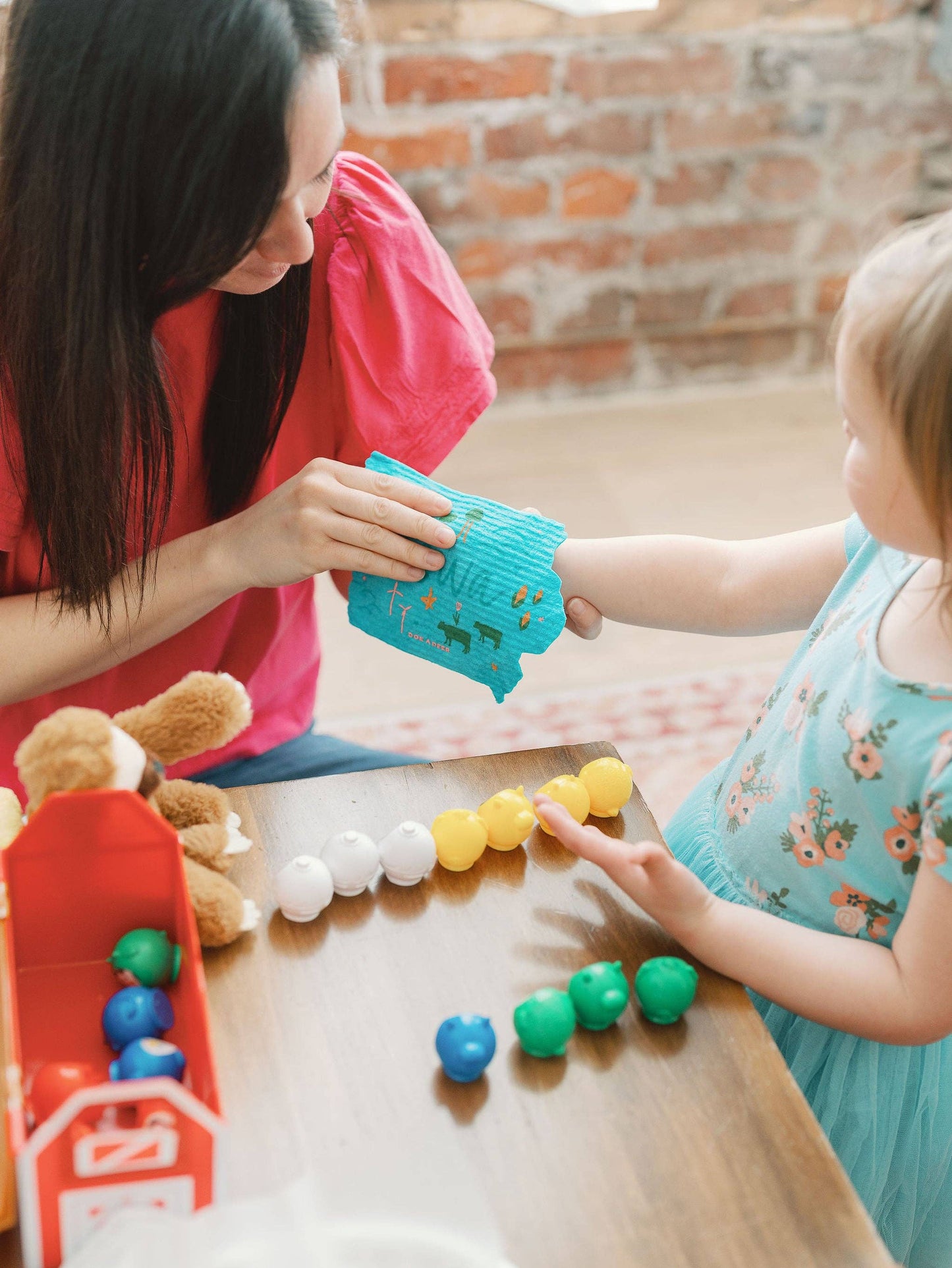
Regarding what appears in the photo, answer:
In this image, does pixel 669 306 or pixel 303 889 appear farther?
pixel 669 306

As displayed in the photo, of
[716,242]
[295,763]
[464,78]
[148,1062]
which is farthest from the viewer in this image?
[716,242]

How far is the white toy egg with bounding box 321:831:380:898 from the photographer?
0.65m

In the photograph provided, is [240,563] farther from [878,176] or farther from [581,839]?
[878,176]

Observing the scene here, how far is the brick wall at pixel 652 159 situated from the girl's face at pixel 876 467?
1.53 m

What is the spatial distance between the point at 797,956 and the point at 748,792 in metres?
0.16

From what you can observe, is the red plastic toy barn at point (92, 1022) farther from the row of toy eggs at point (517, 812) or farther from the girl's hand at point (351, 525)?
the girl's hand at point (351, 525)

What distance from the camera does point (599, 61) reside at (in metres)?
2.00

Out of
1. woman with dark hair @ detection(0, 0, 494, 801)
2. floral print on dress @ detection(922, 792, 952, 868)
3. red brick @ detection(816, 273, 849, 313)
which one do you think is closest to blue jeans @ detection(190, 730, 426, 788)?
woman with dark hair @ detection(0, 0, 494, 801)

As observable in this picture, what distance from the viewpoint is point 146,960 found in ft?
1.92

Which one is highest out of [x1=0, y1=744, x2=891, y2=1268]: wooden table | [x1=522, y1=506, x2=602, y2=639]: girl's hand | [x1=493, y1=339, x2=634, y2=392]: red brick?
[x1=522, y1=506, x2=602, y2=639]: girl's hand

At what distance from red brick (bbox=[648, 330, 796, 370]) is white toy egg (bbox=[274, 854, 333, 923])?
1818 millimetres

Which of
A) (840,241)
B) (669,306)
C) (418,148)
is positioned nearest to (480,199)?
(418,148)

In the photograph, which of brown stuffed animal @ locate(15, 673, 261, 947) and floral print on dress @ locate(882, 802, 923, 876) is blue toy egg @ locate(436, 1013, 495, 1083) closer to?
brown stuffed animal @ locate(15, 673, 261, 947)

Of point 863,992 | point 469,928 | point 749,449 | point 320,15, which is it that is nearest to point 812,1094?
point 863,992
